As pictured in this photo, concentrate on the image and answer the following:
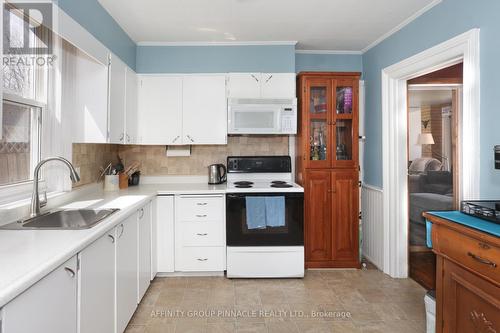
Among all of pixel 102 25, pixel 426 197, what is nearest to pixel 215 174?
pixel 102 25

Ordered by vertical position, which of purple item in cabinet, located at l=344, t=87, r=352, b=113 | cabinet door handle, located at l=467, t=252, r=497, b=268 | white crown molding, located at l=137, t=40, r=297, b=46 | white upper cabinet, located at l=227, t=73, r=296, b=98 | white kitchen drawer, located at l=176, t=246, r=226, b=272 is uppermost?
white crown molding, located at l=137, t=40, r=297, b=46

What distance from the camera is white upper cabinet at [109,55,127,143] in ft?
8.52

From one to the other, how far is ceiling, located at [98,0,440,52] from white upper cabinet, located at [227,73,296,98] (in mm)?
381

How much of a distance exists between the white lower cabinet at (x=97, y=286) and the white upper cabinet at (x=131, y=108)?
146 centimetres

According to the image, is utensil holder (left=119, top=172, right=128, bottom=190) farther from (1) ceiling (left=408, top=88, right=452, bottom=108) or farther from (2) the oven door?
(1) ceiling (left=408, top=88, right=452, bottom=108)

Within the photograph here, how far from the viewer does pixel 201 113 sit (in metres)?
3.31

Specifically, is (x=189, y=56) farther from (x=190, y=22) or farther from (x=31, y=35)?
(x=31, y=35)

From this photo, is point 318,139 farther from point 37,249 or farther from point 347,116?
point 37,249

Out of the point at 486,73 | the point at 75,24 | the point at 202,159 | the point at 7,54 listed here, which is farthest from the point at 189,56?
the point at 486,73

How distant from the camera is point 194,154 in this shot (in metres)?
3.62

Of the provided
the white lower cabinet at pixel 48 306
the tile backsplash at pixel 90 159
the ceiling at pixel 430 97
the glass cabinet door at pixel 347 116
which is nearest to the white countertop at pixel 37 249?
the white lower cabinet at pixel 48 306

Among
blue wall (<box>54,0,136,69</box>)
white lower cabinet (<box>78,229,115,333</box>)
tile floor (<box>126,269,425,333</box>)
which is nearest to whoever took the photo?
white lower cabinet (<box>78,229,115,333</box>)

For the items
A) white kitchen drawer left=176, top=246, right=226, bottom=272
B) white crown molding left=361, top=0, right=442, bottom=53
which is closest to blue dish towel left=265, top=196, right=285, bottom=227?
white kitchen drawer left=176, top=246, right=226, bottom=272

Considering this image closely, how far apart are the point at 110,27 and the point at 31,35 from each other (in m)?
0.73
